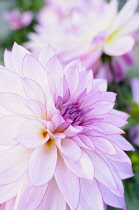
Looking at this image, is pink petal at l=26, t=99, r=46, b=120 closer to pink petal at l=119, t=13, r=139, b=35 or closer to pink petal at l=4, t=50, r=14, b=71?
pink petal at l=4, t=50, r=14, b=71

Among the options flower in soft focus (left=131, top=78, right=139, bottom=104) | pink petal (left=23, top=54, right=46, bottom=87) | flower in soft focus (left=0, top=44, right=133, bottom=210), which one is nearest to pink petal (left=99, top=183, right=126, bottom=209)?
flower in soft focus (left=0, top=44, right=133, bottom=210)

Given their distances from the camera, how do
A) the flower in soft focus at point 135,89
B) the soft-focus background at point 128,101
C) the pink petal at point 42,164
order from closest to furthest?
the pink petal at point 42,164
the soft-focus background at point 128,101
the flower in soft focus at point 135,89

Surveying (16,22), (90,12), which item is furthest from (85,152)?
(16,22)

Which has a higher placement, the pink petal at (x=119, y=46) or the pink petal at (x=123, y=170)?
the pink petal at (x=119, y=46)

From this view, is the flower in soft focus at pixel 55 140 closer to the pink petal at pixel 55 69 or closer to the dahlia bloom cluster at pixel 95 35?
the pink petal at pixel 55 69

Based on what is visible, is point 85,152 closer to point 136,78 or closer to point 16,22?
point 136,78

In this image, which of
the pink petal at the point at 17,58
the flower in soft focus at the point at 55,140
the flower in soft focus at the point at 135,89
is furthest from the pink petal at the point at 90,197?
the flower in soft focus at the point at 135,89
